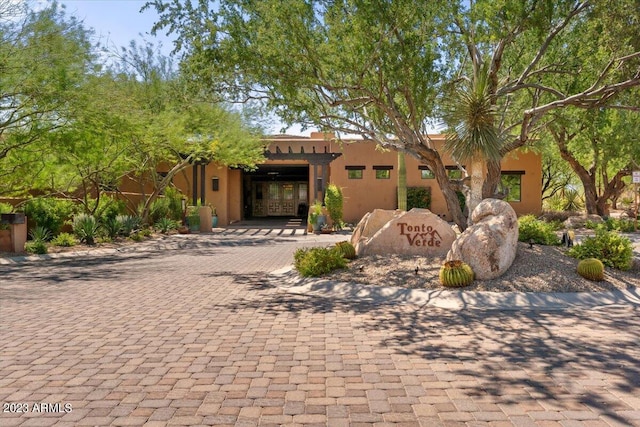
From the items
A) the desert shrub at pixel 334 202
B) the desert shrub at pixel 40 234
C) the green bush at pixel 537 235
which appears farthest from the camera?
the desert shrub at pixel 334 202

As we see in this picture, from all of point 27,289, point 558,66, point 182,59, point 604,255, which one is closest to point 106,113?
point 182,59

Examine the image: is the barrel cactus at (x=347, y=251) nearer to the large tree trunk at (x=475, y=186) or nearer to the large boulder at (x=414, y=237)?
the large boulder at (x=414, y=237)

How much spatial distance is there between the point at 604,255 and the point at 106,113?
551 inches

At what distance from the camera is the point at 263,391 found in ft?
13.0

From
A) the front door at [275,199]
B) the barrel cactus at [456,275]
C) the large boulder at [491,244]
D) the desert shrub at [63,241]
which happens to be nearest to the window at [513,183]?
the front door at [275,199]

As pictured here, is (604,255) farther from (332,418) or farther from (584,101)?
(332,418)

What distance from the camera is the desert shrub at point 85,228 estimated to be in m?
16.7

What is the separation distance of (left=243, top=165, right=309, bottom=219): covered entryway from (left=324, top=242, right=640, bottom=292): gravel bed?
953 inches

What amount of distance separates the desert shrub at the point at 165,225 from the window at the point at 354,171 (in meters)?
10.3

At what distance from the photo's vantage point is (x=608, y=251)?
939 centimetres

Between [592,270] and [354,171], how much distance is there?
19.3 m

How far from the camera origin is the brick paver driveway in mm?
3549

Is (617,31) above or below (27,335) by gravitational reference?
above

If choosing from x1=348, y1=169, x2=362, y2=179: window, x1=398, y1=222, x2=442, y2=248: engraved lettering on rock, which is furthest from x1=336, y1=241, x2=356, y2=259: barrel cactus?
x1=348, y1=169, x2=362, y2=179: window
